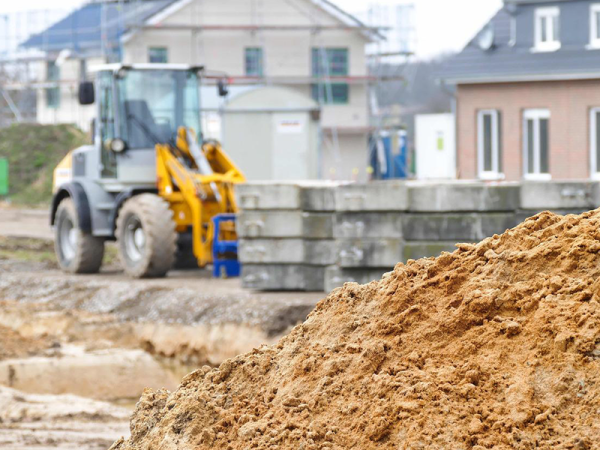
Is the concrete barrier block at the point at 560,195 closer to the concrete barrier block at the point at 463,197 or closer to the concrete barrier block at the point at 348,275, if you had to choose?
the concrete barrier block at the point at 463,197

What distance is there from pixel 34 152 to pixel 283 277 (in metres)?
28.6

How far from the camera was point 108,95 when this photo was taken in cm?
1630

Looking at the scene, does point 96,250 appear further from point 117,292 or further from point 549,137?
point 549,137

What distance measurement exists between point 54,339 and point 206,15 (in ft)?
98.8

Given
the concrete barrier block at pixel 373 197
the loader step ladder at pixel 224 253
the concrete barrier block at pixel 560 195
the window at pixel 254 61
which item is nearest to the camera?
the concrete barrier block at pixel 560 195

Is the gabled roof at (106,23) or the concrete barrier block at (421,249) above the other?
the gabled roof at (106,23)

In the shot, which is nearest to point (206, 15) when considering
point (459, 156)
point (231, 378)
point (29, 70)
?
point (29, 70)

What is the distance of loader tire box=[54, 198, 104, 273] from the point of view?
674 inches

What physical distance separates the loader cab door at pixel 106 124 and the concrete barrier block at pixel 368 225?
5323 mm

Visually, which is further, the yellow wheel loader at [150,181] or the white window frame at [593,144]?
the white window frame at [593,144]

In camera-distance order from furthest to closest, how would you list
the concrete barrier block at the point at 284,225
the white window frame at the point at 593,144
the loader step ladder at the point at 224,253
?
the white window frame at the point at 593,144 → the loader step ladder at the point at 224,253 → the concrete barrier block at the point at 284,225

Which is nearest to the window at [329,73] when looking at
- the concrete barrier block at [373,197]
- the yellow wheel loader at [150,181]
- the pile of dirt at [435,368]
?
the yellow wheel loader at [150,181]

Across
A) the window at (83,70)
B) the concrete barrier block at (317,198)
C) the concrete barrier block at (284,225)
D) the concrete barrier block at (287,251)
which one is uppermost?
the window at (83,70)

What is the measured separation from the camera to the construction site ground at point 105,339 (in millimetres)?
9539
